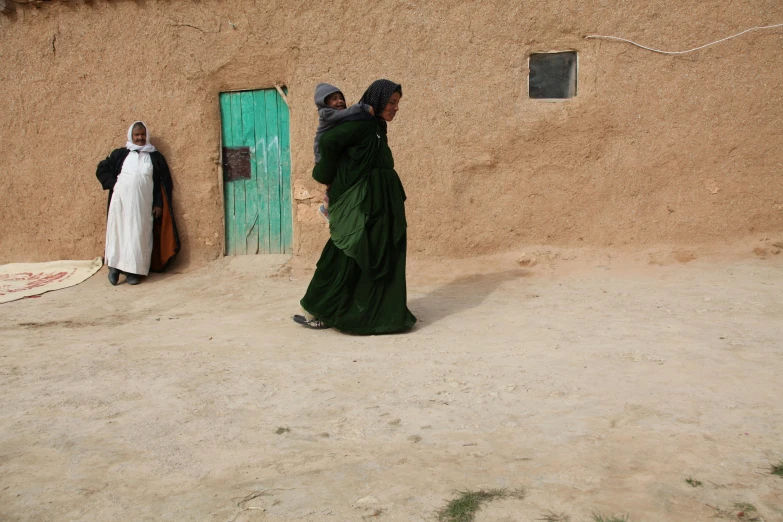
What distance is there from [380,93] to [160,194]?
122 inches

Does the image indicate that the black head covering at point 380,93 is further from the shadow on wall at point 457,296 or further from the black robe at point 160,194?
the black robe at point 160,194

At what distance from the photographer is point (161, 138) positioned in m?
6.64

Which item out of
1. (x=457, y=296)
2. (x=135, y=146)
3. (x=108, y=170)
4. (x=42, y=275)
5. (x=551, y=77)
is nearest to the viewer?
(x=457, y=296)

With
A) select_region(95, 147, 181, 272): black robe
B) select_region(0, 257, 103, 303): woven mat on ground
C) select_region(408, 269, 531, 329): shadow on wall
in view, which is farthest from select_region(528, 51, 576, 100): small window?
select_region(0, 257, 103, 303): woven mat on ground

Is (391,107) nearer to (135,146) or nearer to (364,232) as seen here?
(364,232)

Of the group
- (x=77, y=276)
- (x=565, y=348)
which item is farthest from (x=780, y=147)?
(x=77, y=276)

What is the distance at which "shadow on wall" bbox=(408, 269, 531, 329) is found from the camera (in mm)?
4797

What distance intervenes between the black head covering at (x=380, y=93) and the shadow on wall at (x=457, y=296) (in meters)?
1.30

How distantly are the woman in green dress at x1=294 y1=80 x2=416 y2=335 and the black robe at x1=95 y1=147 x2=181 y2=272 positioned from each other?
2.59m

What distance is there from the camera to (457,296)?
527cm

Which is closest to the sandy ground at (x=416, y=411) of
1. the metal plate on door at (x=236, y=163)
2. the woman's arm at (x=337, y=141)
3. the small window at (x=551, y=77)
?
the woman's arm at (x=337, y=141)

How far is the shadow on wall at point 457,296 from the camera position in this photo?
480 centimetres

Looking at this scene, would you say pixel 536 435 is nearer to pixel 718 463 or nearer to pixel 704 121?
pixel 718 463

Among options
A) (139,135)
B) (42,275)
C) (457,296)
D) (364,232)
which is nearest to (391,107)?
(364,232)
